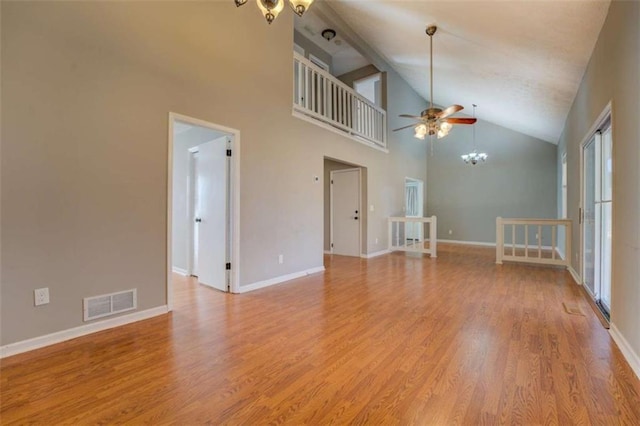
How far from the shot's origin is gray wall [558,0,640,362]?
2.00 metres

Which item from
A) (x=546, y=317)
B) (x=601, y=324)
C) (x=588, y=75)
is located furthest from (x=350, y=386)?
(x=588, y=75)

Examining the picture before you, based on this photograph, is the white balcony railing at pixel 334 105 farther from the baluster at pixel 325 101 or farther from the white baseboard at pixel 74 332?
the white baseboard at pixel 74 332

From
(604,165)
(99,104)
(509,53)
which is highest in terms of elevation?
(509,53)

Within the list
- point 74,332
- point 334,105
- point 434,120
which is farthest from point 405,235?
point 74,332

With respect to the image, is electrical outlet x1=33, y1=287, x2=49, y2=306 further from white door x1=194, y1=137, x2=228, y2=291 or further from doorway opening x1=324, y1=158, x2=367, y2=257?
doorway opening x1=324, y1=158, x2=367, y2=257

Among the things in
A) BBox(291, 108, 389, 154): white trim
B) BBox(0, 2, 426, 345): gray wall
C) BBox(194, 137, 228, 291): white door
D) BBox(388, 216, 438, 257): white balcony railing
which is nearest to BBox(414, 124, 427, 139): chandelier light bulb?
BBox(291, 108, 389, 154): white trim

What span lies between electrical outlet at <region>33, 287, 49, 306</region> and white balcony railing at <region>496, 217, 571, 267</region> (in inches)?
259

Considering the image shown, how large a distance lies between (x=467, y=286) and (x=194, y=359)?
11.8 ft

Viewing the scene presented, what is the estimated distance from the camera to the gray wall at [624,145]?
6.57ft

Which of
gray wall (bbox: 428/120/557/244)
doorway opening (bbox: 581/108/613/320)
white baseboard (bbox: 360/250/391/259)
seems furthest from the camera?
gray wall (bbox: 428/120/557/244)

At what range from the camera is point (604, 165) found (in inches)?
122

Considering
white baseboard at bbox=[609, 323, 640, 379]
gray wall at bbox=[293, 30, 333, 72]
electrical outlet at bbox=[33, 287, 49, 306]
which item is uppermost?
gray wall at bbox=[293, 30, 333, 72]

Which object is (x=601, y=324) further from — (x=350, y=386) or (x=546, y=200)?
(x=546, y=200)

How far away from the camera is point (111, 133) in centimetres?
265
